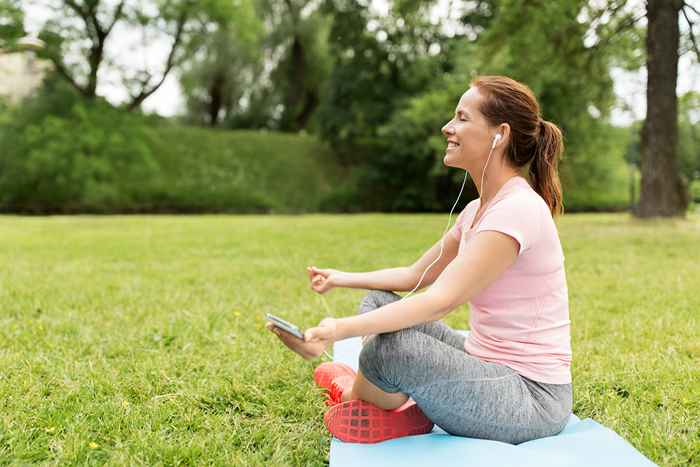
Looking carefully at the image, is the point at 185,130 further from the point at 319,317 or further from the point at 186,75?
the point at 319,317

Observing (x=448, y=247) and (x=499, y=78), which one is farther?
(x=448, y=247)

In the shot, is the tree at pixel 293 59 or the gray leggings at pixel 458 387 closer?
the gray leggings at pixel 458 387

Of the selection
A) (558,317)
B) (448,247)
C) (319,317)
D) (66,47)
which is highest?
(66,47)

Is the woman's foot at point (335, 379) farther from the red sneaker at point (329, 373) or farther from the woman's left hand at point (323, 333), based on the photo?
the woman's left hand at point (323, 333)

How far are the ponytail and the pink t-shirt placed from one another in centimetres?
10

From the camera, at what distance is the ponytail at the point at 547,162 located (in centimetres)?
231

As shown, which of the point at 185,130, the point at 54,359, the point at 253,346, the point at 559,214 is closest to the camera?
the point at 559,214

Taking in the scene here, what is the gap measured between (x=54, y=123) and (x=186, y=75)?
32.1ft

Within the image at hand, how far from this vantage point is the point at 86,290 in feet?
18.8

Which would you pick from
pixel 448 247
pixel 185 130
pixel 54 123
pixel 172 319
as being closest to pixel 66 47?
pixel 54 123

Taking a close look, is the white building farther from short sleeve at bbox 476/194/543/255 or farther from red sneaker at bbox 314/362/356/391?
short sleeve at bbox 476/194/543/255

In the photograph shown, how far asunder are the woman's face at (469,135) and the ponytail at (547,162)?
19cm

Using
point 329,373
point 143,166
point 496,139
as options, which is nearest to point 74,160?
point 143,166

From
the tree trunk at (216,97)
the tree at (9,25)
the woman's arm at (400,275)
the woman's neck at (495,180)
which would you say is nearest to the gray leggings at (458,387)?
the woman's arm at (400,275)
